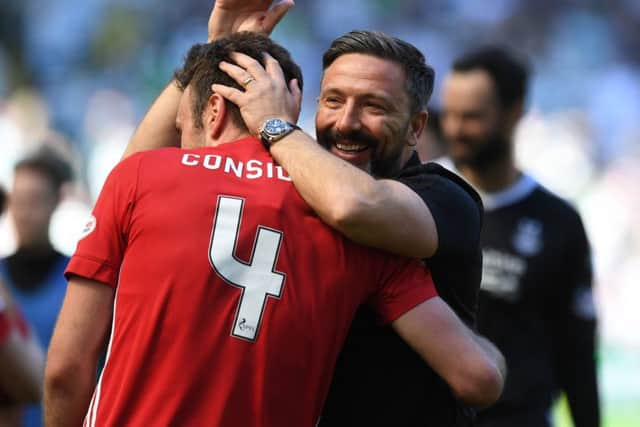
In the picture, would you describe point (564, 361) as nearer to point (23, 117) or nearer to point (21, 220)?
point (21, 220)

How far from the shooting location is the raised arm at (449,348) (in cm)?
310

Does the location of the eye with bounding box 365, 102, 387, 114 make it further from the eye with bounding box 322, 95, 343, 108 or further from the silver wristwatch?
the silver wristwatch

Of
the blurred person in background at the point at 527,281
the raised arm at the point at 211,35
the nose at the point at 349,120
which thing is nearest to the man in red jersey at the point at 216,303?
the nose at the point at 349,120

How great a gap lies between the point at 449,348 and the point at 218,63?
100cm

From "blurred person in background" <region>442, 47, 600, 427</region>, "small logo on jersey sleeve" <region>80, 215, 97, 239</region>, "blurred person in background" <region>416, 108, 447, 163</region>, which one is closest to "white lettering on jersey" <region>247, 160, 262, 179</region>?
"small logo on jersey sleeve" <region>80, 215, 97, 239</region>

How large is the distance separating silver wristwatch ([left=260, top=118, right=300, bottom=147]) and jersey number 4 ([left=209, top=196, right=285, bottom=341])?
229 millimetres

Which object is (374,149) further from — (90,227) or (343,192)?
(90,227)

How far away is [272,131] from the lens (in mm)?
3180

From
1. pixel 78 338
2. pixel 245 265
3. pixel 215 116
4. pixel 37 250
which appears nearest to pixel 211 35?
pixel 215 116

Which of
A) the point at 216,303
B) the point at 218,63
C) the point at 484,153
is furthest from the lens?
the point at 484,153

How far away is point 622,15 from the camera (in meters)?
17.9

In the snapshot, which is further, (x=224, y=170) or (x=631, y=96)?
(x=631, y=96)

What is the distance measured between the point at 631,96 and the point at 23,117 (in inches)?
343

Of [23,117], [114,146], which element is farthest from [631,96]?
[23,117]
